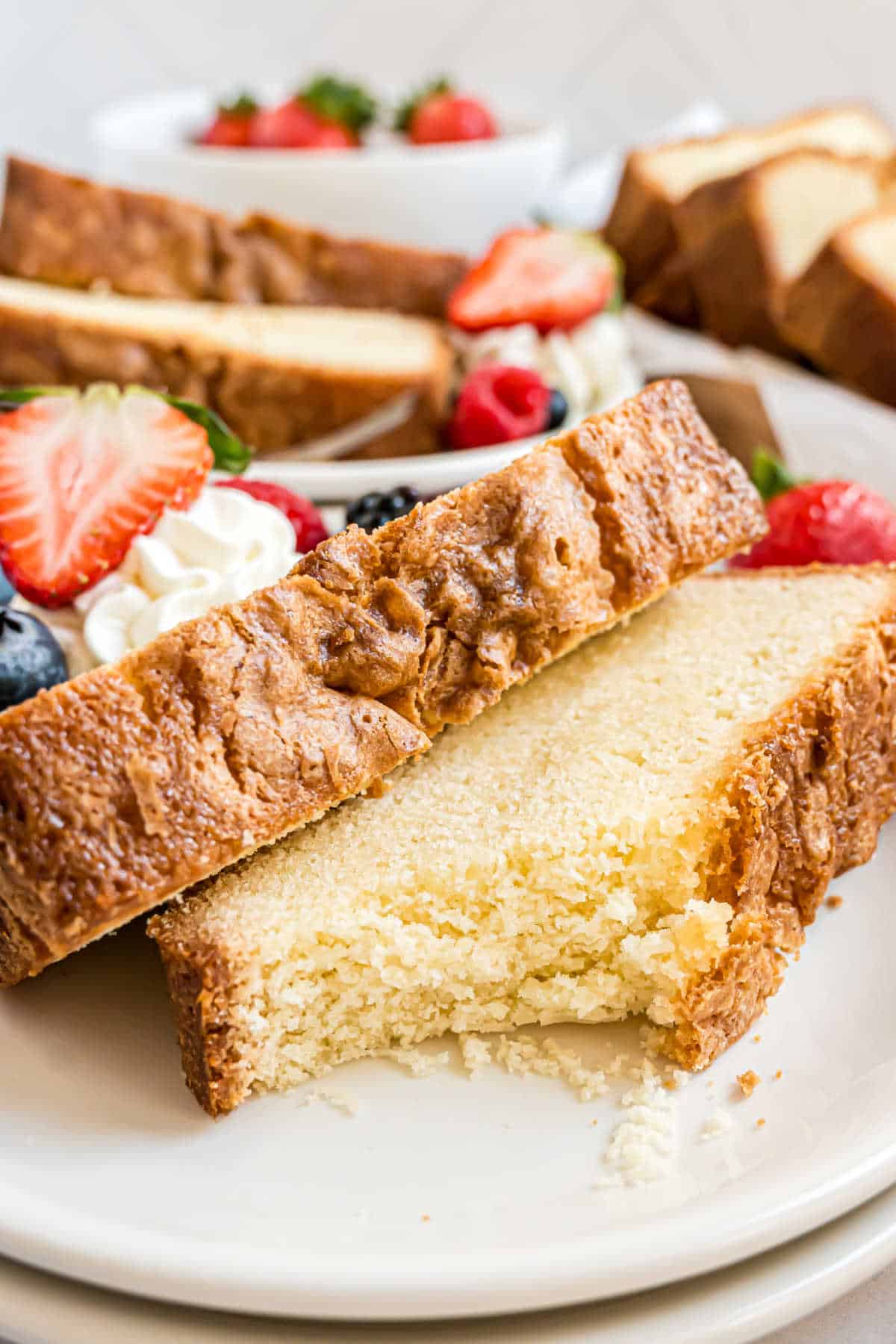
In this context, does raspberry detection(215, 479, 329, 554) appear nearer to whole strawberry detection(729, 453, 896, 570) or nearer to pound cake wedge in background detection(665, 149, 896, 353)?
whole strawberry detection(729, 453, 896, 570)

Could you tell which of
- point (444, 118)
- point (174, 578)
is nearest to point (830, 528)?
point (174, 578)

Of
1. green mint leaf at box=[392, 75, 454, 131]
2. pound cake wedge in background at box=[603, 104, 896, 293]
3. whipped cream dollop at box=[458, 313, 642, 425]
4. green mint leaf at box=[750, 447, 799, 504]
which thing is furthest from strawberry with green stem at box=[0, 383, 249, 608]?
green mint leaf at box=[392, 75, 454, 131]

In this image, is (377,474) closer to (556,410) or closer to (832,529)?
(556,410)

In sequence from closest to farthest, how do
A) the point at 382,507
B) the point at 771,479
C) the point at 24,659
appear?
the point at 24,659 < the point at 382,507 < the point at 771,479

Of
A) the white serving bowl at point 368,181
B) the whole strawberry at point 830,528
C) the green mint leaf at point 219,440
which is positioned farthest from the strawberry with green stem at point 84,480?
the white serving bowl at point 368,181

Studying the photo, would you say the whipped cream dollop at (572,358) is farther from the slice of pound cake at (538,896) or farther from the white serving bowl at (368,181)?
the slice of pound cake at (538,896)
